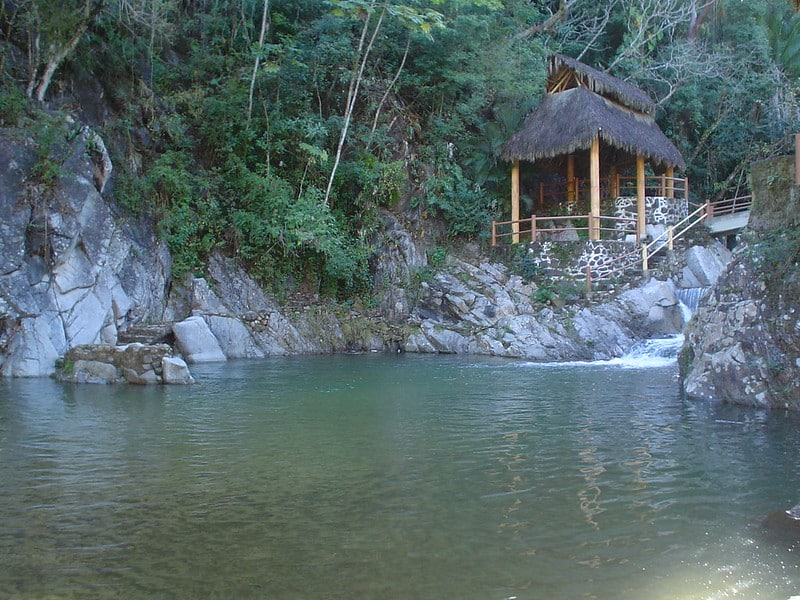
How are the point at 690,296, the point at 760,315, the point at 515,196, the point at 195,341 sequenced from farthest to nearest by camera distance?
the point at 515,196 → the point at 690,296 → the point at 195,341 → the point at 760,315

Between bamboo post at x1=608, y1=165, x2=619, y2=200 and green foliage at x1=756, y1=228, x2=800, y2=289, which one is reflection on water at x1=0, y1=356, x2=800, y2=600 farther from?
bamboo post at x1=608, y1=165, x2=619, y2=200

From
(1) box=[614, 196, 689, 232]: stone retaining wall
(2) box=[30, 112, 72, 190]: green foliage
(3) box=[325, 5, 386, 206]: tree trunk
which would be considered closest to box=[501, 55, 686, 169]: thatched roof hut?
(1) box=[614, 196, 689, 232]: stone retaining wall

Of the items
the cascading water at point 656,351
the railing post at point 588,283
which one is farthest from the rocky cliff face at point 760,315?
the railing post at point 588,283

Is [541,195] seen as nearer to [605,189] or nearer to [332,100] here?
[605,189]

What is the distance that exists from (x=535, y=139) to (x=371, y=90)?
18.3 ft

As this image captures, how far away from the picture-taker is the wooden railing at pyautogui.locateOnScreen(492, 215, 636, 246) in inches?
882

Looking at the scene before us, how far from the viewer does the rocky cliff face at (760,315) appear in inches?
382

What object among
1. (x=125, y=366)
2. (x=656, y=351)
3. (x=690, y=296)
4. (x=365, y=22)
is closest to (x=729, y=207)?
(x=690, y=296)

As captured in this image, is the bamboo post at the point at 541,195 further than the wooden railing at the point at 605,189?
Yes

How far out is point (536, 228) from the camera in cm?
→ 2328

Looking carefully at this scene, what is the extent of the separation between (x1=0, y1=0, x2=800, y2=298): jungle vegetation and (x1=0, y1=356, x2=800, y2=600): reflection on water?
9706mm

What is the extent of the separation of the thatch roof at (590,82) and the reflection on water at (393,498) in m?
14.8

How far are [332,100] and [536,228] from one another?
7.79 m

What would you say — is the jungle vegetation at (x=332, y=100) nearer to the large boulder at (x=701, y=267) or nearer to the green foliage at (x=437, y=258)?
the green foliage at (x=437, y=258)
